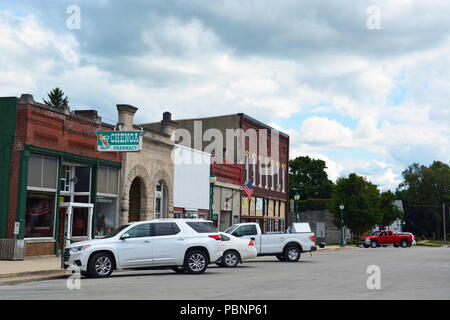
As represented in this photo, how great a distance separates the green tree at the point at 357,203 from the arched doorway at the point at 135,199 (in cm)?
2940

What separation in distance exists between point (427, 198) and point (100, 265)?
99.5m

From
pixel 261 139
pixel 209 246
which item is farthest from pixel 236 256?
pixel 261 139

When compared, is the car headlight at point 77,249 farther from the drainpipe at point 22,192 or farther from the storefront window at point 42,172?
the storefront window at point 42,172

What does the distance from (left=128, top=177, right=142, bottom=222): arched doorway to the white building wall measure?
323 centimetres

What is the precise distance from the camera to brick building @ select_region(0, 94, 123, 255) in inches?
887

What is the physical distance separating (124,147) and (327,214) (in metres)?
50.1

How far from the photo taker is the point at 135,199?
102 ft

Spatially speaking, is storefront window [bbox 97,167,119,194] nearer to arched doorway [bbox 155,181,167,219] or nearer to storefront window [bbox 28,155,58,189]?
storefront window [bbox 28,155,58,189]

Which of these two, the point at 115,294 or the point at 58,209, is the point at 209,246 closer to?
the point at 115,294

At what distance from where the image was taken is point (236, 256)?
854 inches

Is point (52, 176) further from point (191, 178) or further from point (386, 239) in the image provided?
point (386, 239)

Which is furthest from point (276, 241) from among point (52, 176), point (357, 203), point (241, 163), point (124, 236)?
point (357, 203)

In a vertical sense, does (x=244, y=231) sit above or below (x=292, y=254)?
above

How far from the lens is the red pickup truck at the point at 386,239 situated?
174 ft
